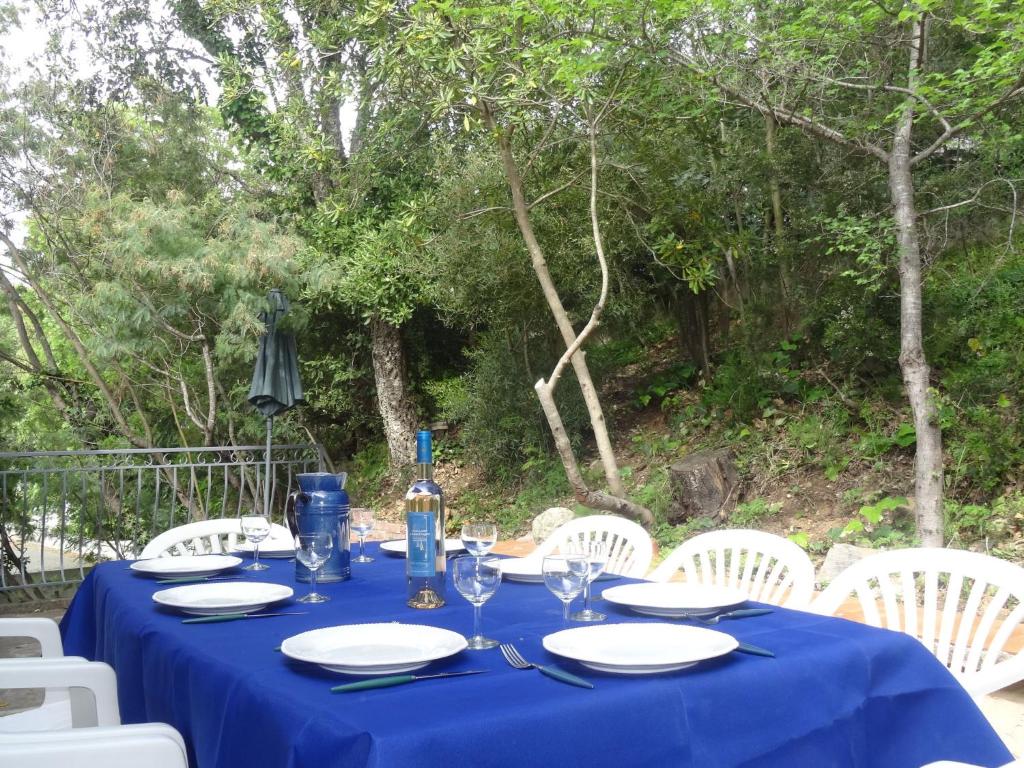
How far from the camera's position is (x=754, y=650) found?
4.65ft

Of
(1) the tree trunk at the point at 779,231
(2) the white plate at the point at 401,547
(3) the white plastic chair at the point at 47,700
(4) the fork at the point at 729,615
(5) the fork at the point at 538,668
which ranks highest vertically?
(1) the tree trunk at the point at 779,231

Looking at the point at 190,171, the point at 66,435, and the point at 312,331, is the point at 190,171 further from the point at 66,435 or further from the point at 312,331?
the point at 66,435

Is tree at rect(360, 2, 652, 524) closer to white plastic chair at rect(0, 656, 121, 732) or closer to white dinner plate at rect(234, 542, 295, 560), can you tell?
white dinner plate at rect(234, 542, 295, 560)

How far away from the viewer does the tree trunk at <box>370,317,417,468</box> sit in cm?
919

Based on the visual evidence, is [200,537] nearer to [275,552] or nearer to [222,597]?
[275,552]

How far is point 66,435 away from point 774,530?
7116mm

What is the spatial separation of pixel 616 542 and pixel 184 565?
1425 millimetres

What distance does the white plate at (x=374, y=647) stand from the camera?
131 cm

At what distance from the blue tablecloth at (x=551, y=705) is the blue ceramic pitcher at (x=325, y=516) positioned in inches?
13.2

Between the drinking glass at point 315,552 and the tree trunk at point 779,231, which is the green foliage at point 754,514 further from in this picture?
the drinking glass at point 315,552

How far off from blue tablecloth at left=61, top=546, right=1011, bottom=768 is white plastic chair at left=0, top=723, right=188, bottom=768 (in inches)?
2.6

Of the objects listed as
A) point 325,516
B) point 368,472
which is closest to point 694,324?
point 368,472

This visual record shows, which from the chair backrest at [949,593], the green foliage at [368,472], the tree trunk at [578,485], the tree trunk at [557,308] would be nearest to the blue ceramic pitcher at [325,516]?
the chair backrest at [949,593]

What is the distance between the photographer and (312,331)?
9469 mm
